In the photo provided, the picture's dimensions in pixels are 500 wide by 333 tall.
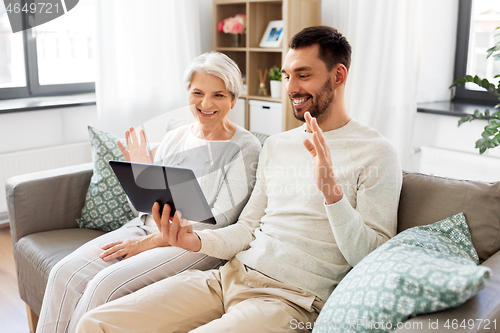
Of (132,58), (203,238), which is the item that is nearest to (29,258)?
(203,238)

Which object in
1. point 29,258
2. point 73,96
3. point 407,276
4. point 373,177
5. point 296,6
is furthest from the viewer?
point 73,96

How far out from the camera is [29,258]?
5.67ft

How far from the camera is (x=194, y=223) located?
1.56m

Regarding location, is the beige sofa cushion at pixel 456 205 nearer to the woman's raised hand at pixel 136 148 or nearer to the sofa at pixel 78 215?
the sofa at pixel 78 215

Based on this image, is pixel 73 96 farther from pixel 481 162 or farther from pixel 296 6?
pixel 481 162

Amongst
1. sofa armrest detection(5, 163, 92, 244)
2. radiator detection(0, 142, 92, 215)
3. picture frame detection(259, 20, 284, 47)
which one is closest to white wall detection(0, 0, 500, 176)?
radiator detection(0, 142, 92, 215)

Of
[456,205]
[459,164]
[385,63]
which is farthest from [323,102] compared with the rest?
[385,63]

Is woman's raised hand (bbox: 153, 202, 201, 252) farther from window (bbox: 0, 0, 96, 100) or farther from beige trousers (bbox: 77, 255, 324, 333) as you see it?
window (bbox: 0, 0, 96, 100)

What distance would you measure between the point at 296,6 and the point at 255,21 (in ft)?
1.39

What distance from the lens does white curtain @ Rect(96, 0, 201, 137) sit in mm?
3193

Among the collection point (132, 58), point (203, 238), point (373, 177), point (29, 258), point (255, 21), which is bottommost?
point (29, 258)

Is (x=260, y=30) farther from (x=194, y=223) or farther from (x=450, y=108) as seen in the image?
(x=194, y=223)

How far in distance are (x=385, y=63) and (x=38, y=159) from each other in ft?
7.87

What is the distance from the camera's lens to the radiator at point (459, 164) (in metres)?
2.65
